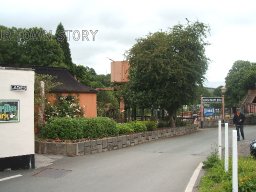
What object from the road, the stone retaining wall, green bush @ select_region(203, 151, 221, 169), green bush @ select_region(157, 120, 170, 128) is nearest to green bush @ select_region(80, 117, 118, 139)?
the stone retaining wall

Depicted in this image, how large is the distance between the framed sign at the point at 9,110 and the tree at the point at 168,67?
13.0m

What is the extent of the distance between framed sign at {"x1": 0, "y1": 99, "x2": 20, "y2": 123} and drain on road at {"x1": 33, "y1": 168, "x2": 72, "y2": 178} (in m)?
1.74

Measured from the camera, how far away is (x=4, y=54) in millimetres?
44406

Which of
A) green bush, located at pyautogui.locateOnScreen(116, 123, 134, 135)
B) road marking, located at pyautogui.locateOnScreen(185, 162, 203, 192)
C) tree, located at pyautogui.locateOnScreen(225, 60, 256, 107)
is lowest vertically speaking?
road marking, located at pyautogui.locateOnScreen(185, 162, 203, 192)

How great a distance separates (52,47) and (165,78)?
22330 millimetres

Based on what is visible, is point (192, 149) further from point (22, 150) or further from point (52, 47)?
point (52, 47)

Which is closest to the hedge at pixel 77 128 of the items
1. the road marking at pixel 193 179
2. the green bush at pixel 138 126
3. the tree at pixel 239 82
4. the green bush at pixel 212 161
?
the green bush at pixel 138 126

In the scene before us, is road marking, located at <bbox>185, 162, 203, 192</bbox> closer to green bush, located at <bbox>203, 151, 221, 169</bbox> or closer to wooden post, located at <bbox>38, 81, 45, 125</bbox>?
green bush, located at <bbox>203, 151, 221, 169</bbox>

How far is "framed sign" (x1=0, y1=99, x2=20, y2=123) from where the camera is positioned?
12.1 metres

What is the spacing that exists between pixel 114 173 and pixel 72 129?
4875 millimetres

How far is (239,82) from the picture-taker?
52.7m

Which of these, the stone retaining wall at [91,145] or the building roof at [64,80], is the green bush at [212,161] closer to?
the stone retaining wall at [91,145]

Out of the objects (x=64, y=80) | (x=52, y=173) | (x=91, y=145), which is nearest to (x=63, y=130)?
(x=91, y=145)

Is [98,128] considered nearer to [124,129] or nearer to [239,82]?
[124,129]
